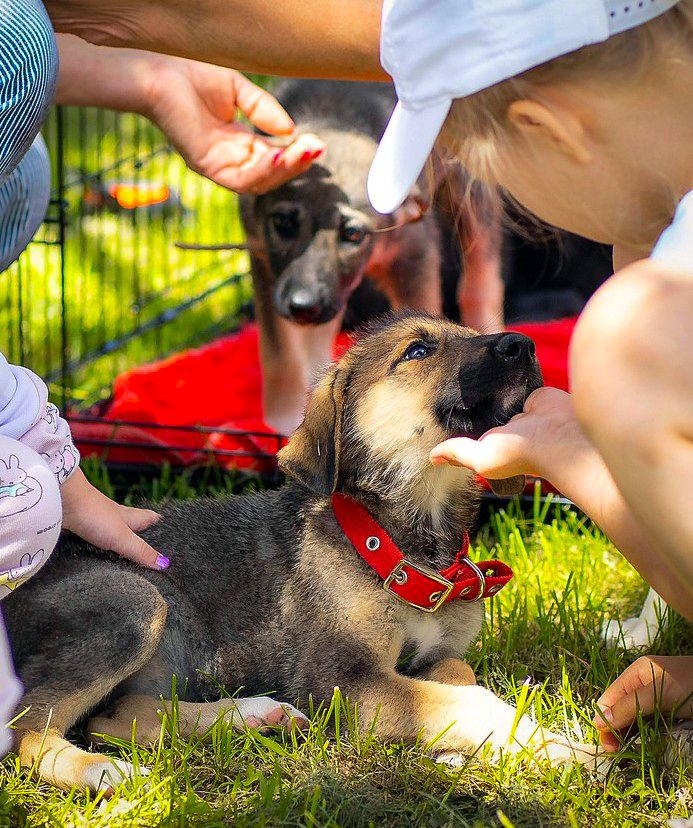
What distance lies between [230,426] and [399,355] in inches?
63.7

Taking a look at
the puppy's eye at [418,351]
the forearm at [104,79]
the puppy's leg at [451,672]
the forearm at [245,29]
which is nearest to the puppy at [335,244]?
the forearm at [104,79]

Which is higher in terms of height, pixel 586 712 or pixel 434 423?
pixel 434 423

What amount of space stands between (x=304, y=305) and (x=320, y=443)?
138 centimetres

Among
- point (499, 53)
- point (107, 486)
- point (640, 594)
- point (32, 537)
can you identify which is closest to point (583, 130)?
point (499, 53)

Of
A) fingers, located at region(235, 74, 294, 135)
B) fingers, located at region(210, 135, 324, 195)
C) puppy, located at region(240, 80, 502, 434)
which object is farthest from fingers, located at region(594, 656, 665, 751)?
fingers, located at region(235, 74, 294, 135)

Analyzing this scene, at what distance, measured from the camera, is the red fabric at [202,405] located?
3.99m

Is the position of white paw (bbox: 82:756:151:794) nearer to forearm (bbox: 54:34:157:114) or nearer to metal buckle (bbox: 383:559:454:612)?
metal buckle (bbox: 383:559:454:612)

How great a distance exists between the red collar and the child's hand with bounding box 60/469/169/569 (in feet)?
1.51

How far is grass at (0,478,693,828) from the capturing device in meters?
2.15

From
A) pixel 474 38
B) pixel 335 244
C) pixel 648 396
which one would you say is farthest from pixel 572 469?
pixel 335 244

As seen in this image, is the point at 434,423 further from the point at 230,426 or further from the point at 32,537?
the point at 230,426

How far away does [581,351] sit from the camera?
1.81 m

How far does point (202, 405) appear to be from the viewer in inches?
184

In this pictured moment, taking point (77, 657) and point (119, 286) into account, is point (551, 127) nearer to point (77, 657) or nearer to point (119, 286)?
point (77, 657)
